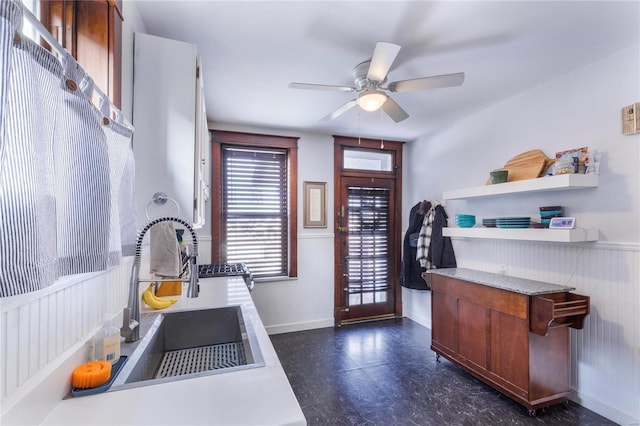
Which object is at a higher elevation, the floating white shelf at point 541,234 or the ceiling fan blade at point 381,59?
the ceiling fan blade at point 381,59

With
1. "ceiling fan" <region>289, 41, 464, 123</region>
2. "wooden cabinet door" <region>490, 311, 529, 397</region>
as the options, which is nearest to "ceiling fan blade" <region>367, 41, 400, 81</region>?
"ceiling fan" <region>289, 41, 464, 123</region>

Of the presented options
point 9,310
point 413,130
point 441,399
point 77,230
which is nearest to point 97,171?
point 77,230

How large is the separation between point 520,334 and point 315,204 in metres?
2.54

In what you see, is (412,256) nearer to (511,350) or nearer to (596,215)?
(511,350)

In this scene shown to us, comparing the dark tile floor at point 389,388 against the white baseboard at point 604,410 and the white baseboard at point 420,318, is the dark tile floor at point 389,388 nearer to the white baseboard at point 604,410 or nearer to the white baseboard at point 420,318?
the white baseboard at point 604,410

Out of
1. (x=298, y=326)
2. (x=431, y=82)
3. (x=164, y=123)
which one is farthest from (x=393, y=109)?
(x=298, y=326)

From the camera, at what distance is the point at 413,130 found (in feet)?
12.3

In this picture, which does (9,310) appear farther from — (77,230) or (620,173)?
(620,173)

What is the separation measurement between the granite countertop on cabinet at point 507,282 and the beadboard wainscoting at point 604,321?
20cm

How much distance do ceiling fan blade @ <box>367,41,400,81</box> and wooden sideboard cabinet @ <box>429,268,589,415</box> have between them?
177cm

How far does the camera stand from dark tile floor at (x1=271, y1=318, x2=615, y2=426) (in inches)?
82.4

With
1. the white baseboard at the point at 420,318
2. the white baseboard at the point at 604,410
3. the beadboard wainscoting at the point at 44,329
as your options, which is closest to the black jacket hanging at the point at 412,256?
the white baseboard at the point at 420,318

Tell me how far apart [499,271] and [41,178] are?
10.7 feet

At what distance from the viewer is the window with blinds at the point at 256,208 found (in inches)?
142
